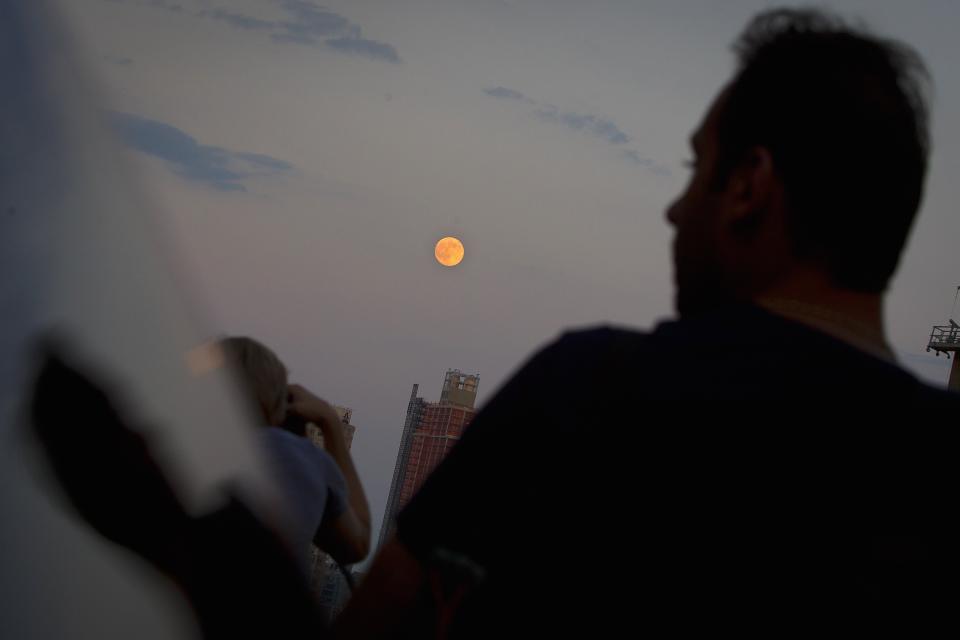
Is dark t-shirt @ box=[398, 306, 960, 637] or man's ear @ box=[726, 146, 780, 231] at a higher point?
man's ear @ box=[726, 146, 780, 231]

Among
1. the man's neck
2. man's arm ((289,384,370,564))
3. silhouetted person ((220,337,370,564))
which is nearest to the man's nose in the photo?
the man's neck

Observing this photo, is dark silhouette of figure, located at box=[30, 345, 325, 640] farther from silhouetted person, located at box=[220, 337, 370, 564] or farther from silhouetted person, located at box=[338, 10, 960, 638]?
silhouetted person, located at box=[220, 337, 370, 564]

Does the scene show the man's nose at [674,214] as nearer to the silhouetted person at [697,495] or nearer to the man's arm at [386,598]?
the silhouetted person at [697,495]

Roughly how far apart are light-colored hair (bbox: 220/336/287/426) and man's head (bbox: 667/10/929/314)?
188 centimetres

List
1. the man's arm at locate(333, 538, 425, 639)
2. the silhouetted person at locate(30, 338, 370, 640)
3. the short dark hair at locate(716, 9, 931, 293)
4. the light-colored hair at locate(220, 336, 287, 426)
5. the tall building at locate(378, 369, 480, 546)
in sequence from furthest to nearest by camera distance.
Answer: the tall building at locate(378, 369, 480, 546), the light-colored hair at locate(220, 336, 287, 426), the short dark hair at locate(716, 9, 931, 293), the man's arm at locate(333, 538, 425, 639), the silhouetted person at locate(30, 338, 370, 640)

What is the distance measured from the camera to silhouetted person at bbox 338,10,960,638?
0.78 m

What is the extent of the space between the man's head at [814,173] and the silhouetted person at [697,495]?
0.07 feet

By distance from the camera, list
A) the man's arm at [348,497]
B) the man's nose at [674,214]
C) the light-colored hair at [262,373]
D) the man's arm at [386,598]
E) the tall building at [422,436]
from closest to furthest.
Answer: the man's arm at [386,598]
the man's nose at [674,214]
the light-colored hair at [262,373]
the man's arm at [348,497]
the tall building at [422,436]

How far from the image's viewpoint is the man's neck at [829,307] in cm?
96

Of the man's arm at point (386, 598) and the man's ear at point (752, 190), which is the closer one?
the man's arm at point (386, 598)

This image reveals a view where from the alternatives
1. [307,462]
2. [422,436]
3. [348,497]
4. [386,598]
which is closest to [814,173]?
[386,598]

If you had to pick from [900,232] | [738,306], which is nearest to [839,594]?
[738,306]

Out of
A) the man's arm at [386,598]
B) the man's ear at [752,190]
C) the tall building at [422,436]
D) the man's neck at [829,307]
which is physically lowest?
the tall building at [422,436]

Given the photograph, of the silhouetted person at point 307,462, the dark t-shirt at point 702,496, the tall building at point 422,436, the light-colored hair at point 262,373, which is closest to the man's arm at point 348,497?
the silhouetted person at point 307,462
